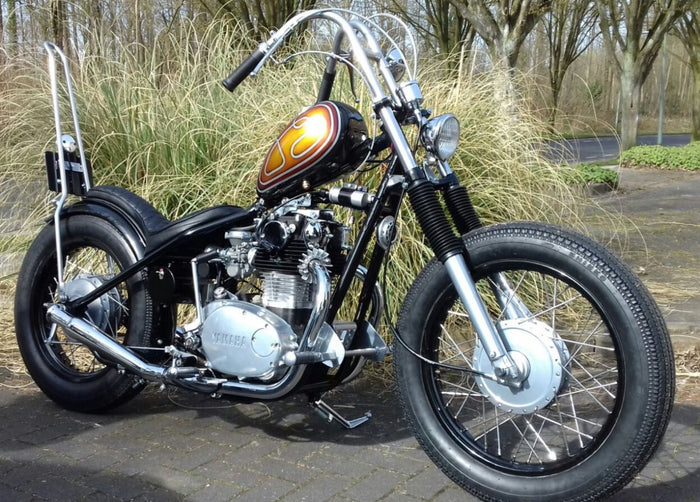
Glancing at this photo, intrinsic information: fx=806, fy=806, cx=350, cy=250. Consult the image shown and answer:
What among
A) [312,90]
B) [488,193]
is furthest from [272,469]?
[312,90]

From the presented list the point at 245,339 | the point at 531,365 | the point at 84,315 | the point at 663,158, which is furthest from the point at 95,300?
the point at 663,158

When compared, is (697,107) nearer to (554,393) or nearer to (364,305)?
(364,305)

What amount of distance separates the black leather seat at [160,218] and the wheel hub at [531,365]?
1.07 m

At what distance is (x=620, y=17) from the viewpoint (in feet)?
61.2

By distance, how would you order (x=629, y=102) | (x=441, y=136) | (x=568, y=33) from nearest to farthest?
1. (x=441, y=136)
2. (x=629, y=102)
3. (x=568, y=33)

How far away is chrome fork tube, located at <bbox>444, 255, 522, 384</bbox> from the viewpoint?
2414mm

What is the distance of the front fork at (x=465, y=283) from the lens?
2418mm

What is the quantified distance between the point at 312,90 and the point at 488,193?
1270 mm

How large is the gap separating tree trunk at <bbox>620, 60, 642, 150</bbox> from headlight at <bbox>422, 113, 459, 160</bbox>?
17379mm

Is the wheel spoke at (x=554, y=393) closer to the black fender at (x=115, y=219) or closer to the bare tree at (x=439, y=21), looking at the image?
the black fender at (x=115, y=219)

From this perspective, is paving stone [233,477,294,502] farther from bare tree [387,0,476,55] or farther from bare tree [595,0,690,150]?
bare tree [595,0,690,150]

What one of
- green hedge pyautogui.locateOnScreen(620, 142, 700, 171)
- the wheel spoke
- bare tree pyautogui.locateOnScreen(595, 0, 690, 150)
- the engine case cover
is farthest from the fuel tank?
bare tree pyautogui.locateOnScreen(595, 0, 690, 150)

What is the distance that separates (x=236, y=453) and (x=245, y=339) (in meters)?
0.50

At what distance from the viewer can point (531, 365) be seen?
2.41 metres
